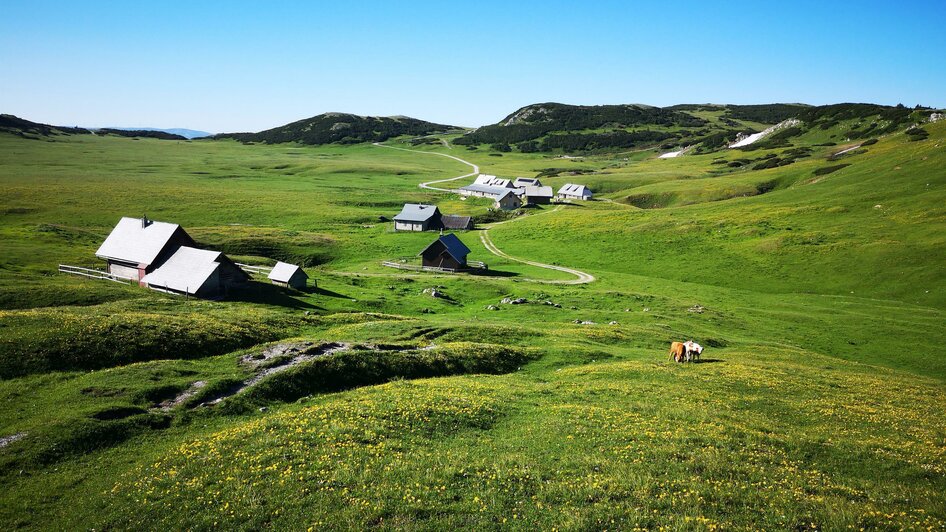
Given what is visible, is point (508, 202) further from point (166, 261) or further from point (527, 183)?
point (166, 261)

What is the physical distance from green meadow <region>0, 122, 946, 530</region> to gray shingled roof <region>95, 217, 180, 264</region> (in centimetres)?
672

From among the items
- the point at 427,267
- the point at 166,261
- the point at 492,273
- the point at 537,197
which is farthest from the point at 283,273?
the point at 537,197

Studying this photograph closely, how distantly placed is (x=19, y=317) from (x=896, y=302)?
88832 mm

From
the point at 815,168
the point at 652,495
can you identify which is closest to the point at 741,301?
the point at 652,495

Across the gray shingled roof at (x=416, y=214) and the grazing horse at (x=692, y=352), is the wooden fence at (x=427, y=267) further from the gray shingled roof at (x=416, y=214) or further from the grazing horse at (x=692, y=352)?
the grazing horse at (x=692, y=352)

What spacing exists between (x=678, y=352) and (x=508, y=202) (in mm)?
115309

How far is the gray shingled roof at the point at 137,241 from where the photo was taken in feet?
206

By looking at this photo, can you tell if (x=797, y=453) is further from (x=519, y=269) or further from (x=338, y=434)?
(x=519, y=269)

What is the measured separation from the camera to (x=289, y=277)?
211 feet

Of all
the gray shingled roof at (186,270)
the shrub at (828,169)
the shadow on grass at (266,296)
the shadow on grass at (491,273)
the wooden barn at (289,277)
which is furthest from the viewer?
the shrub at (828,169)

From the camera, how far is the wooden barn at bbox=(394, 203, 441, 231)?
118 meters

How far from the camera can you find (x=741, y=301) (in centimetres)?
7006

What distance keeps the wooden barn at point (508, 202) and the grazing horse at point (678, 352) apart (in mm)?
111897

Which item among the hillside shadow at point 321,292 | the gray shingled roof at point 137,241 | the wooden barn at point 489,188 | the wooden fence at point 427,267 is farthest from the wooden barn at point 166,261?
the wooden barn at point 489,188
